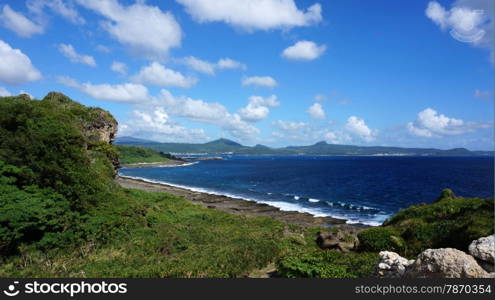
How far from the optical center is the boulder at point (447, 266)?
8.39 metres

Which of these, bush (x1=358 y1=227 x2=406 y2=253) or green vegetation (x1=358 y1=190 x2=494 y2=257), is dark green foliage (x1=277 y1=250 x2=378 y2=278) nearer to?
bush (x1=358 y1=227 x2=406 y2=253)

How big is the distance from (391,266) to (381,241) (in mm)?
6886

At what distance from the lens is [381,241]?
1662cm

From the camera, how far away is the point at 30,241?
54.9 ft

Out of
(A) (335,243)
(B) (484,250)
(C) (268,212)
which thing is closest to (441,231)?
(A) (335,243)

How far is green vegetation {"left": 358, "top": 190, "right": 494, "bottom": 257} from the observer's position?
1299cm

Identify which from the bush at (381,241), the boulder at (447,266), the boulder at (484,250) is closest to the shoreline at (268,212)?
the bush at (381,241)

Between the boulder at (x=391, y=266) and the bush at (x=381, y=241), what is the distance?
5.85m

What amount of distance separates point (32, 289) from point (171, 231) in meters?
14.6

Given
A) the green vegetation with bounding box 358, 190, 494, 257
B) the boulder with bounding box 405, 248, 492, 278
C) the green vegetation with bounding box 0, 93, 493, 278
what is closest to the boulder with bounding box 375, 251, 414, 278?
the boulder with bounding box 405, 248, 492, 278

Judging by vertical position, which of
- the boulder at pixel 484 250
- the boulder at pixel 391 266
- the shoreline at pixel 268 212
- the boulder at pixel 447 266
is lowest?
the shoreline at pixel 268 212

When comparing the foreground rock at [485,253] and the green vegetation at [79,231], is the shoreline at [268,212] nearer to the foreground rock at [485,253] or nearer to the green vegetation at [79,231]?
the green vegetation at [79,231]

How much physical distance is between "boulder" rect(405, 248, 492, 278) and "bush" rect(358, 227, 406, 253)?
7224mm

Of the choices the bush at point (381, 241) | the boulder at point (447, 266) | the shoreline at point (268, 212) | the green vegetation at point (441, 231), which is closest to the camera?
the boulder at point (447, 266)
